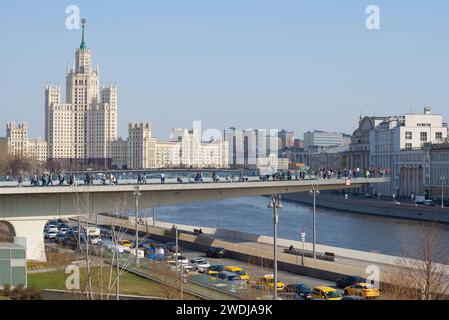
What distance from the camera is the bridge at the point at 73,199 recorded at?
40.9 feet

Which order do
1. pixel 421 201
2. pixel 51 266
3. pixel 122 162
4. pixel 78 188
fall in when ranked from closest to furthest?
pixel 51 266
pixel 78 188
pixel 421 201
pixel 122 162

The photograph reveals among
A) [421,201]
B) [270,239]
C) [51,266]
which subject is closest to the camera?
[51,266]

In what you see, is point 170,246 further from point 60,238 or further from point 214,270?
point 214,270

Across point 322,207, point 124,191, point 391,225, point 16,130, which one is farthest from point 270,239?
point 16,130

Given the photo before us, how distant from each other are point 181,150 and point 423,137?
36597mm

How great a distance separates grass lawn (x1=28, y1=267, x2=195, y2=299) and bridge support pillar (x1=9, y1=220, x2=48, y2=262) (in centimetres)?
159

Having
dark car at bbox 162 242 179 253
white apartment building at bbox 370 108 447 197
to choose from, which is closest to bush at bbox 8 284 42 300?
dark car at bbox 162 242 179 253

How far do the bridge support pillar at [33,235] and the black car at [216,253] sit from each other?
3.76 m

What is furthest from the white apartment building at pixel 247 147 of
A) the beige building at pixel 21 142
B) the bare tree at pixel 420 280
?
the bare tree at pixel 420 280

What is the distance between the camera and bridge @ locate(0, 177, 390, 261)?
12.5m

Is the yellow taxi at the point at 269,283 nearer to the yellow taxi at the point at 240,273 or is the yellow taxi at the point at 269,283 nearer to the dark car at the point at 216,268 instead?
the yellow taxi at the point at 240,273

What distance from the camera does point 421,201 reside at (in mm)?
27906

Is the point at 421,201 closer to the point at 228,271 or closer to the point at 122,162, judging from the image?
the point at 228,271

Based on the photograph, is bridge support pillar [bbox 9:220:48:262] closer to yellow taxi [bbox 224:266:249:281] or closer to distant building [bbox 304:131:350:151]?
yellow taxi [bbox 224:266:249:281]
